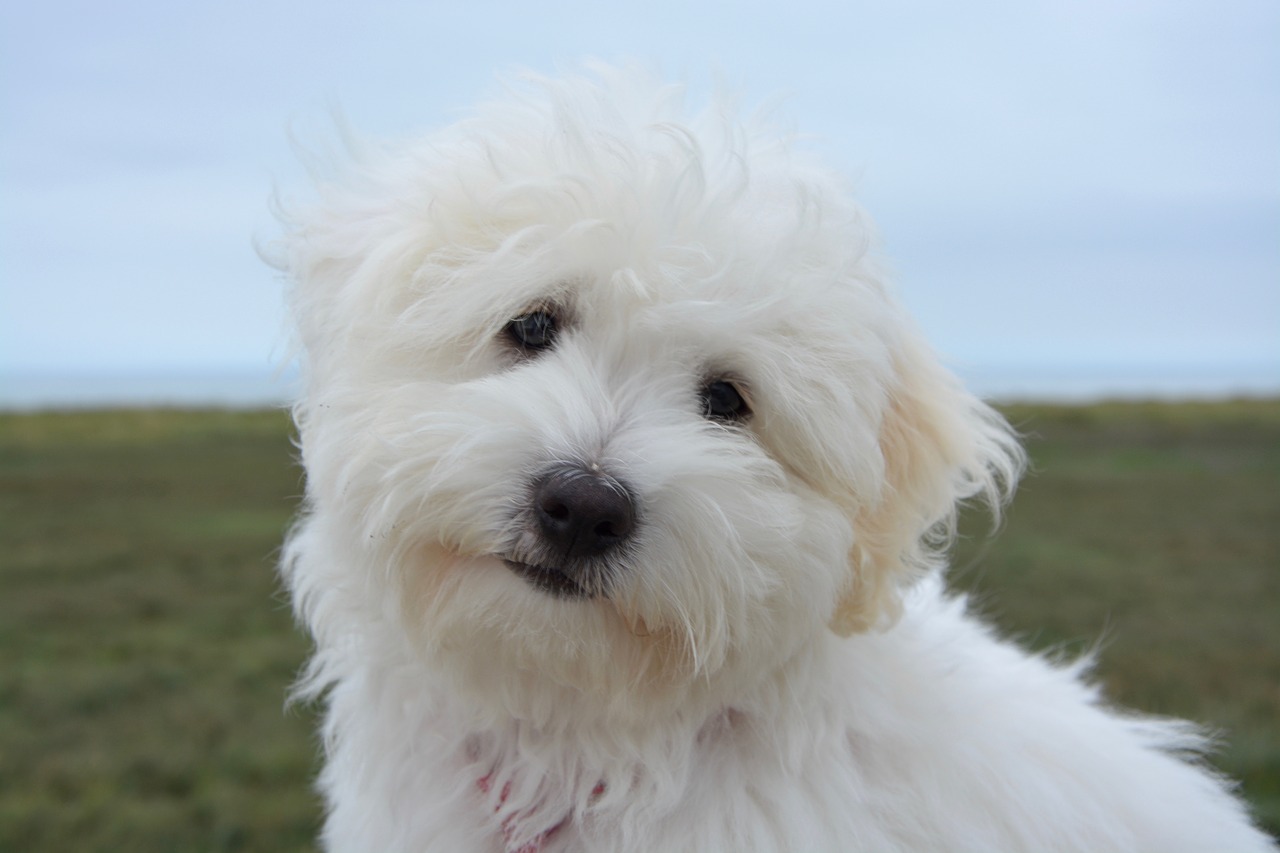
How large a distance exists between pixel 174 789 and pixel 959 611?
326 centimetres

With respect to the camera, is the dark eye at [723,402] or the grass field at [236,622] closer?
the dark eye at [723,402]

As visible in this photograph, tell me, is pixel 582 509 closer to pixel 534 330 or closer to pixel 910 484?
pixel 534 330

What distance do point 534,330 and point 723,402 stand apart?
43 cm

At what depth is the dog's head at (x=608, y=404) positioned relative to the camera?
6.89 feet

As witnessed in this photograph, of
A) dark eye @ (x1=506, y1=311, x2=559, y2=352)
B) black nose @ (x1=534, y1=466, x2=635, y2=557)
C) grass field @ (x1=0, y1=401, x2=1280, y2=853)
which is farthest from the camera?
grass field @ (x1=0, y1=401, x2=1280, y2=853)

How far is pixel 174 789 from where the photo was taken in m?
4.52

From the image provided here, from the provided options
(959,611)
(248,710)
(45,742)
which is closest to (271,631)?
(248,710)

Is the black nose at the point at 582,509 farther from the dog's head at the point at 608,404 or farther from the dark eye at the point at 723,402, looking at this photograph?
the dark eye at the point at 723,402

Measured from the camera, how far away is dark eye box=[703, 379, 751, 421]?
2.38 metres

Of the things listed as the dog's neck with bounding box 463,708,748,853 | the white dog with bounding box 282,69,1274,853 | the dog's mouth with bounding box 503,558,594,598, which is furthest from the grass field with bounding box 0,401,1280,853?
the dog's mouth with bounding box 503,558,594,598

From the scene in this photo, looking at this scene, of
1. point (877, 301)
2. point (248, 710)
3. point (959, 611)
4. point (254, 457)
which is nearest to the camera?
point (877, 301)

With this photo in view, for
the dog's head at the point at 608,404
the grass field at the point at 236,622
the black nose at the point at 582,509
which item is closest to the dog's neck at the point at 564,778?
the dog's head at the point at 608,404

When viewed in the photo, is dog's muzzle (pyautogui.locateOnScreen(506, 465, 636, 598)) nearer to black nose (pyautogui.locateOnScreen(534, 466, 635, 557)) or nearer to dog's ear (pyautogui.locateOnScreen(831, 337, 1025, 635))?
black nose (pyautogui.locateOnScreen(534, 466, 635, 557))

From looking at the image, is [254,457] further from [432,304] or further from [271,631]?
[432,304]
